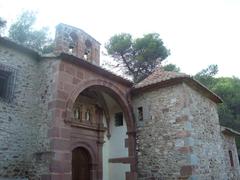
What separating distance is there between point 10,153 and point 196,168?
217 inches

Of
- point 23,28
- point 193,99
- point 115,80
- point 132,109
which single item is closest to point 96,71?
point 115,80

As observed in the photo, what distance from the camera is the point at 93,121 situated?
9.91m

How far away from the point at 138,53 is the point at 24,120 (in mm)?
12799

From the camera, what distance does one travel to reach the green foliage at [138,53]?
60.8 feet

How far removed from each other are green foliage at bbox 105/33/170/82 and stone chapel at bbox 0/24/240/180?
8328 mm

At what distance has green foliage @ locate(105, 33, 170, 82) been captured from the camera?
18.5 metres

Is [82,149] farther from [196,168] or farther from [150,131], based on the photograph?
[196,168]

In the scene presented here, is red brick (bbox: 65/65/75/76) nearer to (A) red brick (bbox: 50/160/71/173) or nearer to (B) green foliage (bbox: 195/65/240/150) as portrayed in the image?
(A) red brick (bbox: 50/160/71/173)

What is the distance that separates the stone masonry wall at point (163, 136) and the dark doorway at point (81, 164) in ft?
6.08

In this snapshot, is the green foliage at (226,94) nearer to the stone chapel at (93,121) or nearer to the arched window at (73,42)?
the stone chapel at (93,121)

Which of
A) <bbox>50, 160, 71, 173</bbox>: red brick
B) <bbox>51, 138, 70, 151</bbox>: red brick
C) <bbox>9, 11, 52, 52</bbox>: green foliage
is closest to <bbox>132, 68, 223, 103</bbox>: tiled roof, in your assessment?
<bbox>51, 138, 70, 151</bbox>: red brick

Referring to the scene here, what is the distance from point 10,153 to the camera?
687cm

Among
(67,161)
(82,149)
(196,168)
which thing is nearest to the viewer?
(67,161)

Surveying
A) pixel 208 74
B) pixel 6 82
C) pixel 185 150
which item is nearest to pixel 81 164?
pixel 185 150
